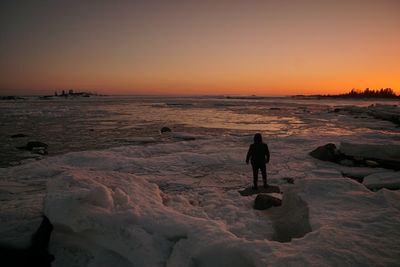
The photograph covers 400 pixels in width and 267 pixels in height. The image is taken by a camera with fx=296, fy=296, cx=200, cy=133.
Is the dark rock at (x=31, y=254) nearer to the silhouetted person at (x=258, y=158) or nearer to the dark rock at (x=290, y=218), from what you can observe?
the dark rock at (x=290, y=218)

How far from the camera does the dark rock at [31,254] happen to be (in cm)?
459

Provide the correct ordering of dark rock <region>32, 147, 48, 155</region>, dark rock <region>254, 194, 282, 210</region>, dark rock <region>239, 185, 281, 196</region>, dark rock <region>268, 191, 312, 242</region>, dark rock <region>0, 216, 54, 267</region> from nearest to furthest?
dark rock <region>0, 216, 54, 267</region> < dark rock <region>268, 191, 312, 242</region> < dark rock <region>254, 194, 282, 210</region> < dark rock <region>239, 185, 281, 196</region> < dark rock <region>32, 147, 48, 155</region>

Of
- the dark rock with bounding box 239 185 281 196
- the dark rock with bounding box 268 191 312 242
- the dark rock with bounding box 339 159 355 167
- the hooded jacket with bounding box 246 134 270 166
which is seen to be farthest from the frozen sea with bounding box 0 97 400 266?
the dark rock with bounding box 339 159 355 167

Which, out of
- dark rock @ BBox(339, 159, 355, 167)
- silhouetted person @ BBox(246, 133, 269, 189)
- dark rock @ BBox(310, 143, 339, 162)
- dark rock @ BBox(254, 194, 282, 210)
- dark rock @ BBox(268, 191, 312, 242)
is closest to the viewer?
dark rock @ BBox(268, 191, 312, 242)

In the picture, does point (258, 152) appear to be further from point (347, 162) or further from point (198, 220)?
point (347, 162)

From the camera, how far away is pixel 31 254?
15.4 ft

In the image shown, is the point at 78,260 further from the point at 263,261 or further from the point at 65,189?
the point at 263,261

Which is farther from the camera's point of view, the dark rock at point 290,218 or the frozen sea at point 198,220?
the dark rock at point 290,218

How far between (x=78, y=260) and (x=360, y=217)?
4.58 m

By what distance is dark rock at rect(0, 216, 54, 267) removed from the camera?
459 cm

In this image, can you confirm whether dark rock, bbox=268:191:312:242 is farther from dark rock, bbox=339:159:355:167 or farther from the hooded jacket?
dark rock, bbox=339:159:355:167

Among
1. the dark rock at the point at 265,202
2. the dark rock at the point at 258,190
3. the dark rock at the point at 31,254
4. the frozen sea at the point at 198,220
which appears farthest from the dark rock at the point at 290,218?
the dark rock at the point at 31,254

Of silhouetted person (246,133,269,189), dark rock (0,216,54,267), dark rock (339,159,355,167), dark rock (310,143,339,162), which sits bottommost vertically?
dark rock (0,216,54,267)

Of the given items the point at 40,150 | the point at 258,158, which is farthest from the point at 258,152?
the point at 40,150
